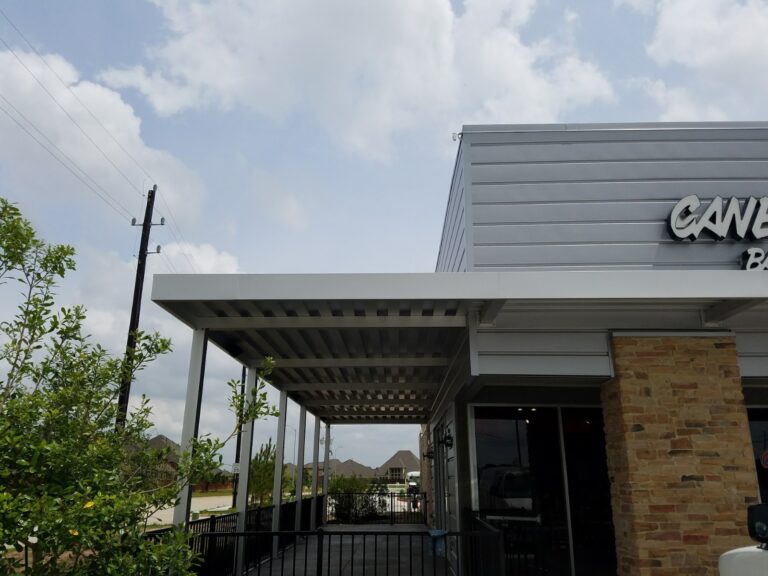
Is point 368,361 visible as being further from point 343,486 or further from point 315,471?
point 343,486

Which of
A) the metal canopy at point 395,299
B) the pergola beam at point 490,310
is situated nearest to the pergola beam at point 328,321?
the metal canopy at point 395,299

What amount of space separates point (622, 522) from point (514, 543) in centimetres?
171

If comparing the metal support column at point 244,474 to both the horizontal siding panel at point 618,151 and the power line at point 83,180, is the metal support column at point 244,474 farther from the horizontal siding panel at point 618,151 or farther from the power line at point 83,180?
the power line at point 83,180

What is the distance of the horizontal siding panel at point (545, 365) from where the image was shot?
5.63m

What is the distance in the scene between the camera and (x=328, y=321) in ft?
19.1

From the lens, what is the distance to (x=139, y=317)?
44.3 ft

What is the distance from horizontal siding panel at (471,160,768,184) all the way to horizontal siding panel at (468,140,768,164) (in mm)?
81

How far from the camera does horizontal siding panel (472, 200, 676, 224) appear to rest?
650 centimetres

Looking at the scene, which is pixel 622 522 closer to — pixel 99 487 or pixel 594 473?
pixel 594 473

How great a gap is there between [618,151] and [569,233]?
126cm

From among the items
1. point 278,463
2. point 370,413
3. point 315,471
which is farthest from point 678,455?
point 370,413

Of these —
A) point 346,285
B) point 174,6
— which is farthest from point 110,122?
point 346,285

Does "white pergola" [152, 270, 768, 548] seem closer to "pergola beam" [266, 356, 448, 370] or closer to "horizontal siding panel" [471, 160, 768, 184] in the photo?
"pergola beam" [266, 356, 448, 370]

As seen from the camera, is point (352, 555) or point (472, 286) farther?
point (352, 555)
